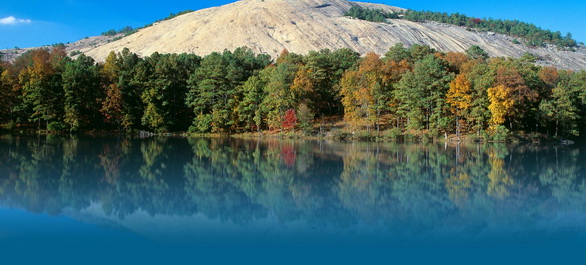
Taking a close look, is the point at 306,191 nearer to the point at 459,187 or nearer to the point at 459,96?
the point at 459,187

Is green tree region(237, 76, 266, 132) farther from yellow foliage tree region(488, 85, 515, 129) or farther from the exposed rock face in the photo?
the exposed rock face

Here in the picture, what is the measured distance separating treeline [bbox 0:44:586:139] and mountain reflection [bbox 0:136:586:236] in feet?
70.4

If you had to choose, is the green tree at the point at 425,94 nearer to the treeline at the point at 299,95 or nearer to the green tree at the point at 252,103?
the treeline at the point at 299,95

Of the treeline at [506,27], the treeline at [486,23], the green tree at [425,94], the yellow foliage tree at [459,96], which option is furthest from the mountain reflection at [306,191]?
the treeline at [506,27]

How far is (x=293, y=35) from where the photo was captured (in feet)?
304

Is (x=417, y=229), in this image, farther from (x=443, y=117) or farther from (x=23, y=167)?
(x=443, y=117)

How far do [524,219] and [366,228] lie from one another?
4119mm

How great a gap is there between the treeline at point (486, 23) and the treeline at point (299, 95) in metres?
63.8

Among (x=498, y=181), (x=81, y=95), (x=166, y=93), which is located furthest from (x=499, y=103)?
(x=81, y=95)

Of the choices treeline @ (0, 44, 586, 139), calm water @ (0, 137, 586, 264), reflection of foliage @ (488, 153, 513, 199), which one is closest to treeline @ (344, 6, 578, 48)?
treeline @ (0, 44, 586, 139)

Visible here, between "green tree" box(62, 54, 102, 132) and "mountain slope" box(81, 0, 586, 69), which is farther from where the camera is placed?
"mountain slope" box(81, 0, 586, 69)

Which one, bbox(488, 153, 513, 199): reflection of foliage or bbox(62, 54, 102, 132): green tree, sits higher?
bbox(62, 54, 102, 132): green tree

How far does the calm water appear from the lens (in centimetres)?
775

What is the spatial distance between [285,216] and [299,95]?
38040mm
